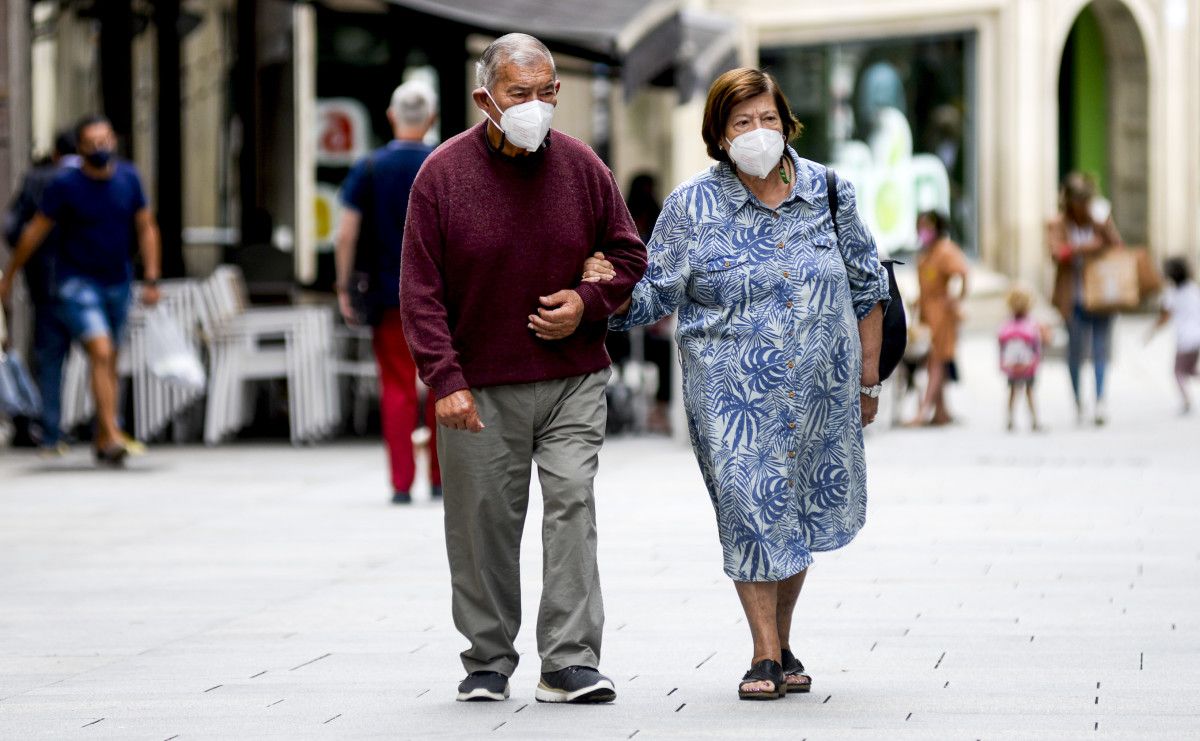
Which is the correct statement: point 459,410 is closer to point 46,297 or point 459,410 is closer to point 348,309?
point 348,309

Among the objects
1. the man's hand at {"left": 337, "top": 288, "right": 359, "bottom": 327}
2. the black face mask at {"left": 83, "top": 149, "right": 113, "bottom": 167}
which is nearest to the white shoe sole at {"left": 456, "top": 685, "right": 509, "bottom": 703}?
the man's hand at {"left": 337, "top": 288, "right": 359, "bottom": 327}

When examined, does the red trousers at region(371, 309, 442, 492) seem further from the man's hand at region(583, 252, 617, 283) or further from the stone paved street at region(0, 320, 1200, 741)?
the man's hand at region(583, 252, 617, 283)

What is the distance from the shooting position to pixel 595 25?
1548cm

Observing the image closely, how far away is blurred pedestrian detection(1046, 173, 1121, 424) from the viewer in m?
15.8

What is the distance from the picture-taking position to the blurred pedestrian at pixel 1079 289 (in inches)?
624

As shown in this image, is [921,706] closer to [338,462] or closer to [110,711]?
[110,711]

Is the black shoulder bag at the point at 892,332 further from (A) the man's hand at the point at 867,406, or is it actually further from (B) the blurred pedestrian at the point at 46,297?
(B) the blurred pedestrian at the point at 46,297

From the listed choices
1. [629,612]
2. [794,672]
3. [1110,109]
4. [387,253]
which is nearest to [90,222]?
[387,253]

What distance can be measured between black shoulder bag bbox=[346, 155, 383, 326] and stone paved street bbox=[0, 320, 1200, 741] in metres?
0.94

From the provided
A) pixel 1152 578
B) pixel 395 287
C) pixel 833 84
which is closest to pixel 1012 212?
pixel 833 84

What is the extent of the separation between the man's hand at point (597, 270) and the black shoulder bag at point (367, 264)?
15.2 feet

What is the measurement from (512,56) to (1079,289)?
10.9 metres

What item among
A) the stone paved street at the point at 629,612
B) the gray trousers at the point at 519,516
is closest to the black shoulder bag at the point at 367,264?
the stone paved street at the point at 629,612

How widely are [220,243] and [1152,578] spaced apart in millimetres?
9598
